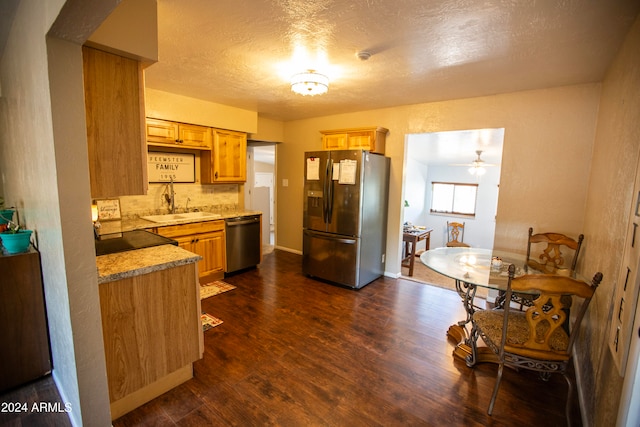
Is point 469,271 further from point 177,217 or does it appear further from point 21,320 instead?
point 177,217

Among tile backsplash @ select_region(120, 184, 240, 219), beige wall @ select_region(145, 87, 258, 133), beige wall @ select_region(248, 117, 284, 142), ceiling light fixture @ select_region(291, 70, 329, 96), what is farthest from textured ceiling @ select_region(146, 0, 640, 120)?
beige wall @ select_region(248, 117, 284, 142)

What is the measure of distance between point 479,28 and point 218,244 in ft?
11.1

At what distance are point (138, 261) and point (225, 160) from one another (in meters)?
2.56

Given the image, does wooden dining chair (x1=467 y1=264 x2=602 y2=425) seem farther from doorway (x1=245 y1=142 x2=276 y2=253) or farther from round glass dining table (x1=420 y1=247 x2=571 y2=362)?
doorway (x1=245 y1=142 x2=276 y2=253)

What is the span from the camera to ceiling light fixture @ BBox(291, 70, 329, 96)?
8.18ft

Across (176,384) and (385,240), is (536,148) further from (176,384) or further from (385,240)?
(176,384)

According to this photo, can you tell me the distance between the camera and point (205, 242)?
355 cm

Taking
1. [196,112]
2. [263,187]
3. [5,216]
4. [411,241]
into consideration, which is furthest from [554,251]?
[263,187]

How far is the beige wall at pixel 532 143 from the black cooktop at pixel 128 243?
3010mm

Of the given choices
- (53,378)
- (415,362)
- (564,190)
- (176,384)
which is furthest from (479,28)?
(53,378)

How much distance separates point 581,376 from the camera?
1.97m

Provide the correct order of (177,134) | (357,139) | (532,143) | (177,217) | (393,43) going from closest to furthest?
(393,43) < (532,143) < (177,134) < (177,217) < (357,139)

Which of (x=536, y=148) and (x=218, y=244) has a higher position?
(x=536, y=148)

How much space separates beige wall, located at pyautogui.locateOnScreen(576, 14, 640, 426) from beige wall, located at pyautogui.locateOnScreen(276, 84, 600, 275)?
39cm
